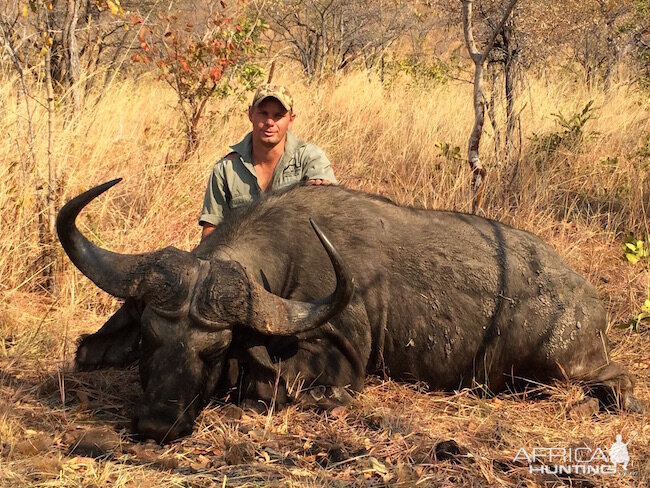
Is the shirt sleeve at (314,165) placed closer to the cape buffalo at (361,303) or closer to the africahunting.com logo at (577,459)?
the cape buffalo at (361,303)

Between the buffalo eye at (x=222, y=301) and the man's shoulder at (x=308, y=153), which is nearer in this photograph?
the buffalo eye at (x=222, y=301)

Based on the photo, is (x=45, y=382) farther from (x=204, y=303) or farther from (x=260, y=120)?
(x=260, y=120)

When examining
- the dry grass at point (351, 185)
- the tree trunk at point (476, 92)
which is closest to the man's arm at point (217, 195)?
the dry grass at point (351, 185)

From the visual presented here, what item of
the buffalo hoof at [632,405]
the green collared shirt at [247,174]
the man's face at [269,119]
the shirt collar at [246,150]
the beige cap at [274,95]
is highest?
the beige cap at [274,95]

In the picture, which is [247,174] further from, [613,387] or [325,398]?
[613,387]

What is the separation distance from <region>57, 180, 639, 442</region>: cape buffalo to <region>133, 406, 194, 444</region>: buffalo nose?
16 centimetres

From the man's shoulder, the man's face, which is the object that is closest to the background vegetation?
the man's face

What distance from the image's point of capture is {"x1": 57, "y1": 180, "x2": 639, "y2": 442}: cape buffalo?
326 centimetres

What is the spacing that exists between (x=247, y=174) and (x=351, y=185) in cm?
246

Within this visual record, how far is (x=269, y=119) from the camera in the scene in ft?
15.2

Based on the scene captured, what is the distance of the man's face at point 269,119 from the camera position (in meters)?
4.62

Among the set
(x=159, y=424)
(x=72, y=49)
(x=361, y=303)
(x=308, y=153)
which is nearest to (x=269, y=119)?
(x=308, y=153)

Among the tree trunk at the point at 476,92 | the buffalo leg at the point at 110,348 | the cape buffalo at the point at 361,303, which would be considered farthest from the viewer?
the tree trunk at the point at 476,92

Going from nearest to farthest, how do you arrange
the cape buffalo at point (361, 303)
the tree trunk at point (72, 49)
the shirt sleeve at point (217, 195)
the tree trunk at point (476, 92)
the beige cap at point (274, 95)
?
1. the cape buffalo at point (361, 303)
2. the beige cap at point (274, 95)
3. the shirt sleeve at point (217, 195)
4. the tree trunk at point (476, 92)
5. the tree trunk at point (72, 49)
